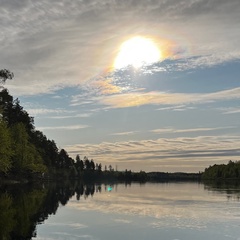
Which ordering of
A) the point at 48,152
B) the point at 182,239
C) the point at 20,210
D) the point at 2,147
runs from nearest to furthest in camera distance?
the point at 182,239
the point at 20,210
the point at 2,147
the point at 48,152

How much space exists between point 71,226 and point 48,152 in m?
160

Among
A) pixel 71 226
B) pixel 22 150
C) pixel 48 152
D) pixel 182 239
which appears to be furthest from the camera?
pixel 48 152

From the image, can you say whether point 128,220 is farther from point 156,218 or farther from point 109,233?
point 109,233

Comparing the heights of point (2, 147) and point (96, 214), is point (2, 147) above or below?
above

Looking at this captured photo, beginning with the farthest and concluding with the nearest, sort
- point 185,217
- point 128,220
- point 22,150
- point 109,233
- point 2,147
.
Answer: point 22,150
point 2,147
point 185,217
point 128,220
point 109,233

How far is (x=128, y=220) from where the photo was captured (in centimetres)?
3156

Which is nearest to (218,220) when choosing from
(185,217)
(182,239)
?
(185,217)

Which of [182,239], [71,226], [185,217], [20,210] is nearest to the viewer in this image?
[182,239]

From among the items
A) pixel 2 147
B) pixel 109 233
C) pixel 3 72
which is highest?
pixel 3 72

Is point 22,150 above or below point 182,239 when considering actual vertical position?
above

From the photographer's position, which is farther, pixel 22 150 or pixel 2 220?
pixel 22 150

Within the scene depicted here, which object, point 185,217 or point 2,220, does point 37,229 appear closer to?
point 2,220

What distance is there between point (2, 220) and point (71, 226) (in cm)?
484

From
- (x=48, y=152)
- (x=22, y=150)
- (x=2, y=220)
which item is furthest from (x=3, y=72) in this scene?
(x=48, y=152)
